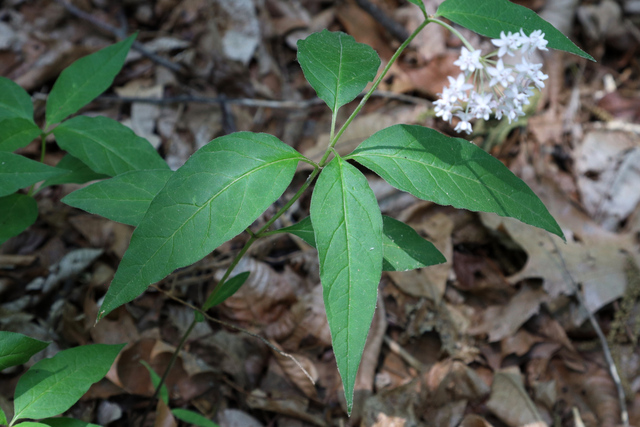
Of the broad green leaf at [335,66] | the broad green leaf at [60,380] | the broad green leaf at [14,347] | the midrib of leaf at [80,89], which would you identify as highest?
the broad green leaf at [335,66]

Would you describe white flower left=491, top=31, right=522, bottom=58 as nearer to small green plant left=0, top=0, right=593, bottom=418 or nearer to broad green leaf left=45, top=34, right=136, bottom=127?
small green plant left=0, top=0, right=593, bottom=418

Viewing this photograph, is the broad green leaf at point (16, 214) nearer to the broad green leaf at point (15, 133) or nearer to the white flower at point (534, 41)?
the broad green leaf at point (15, 133)

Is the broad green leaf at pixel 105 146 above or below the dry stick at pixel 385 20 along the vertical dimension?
below

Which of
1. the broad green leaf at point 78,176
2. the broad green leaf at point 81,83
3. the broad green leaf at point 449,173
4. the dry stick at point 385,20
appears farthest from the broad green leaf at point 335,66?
the dry stick at point 385,20

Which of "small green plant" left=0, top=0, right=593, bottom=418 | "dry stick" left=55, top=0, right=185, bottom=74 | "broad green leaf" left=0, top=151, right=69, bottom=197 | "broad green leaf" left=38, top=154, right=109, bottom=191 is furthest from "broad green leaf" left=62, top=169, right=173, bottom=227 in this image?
"dry stick" left=55, top=0, right=185, bottom=74

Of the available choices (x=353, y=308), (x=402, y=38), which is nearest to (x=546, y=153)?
(x=402, y=38)

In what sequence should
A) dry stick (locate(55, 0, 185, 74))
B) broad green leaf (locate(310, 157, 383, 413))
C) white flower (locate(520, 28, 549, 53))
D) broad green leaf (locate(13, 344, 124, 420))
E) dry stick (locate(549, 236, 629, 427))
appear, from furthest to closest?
dry stick (locate(55, 0, 185, 74)) < dry stick (locate(549, 236, 629, 427)) < broad green leaf (locate(13, 344, 124, 420)) < white flower (locate(520, 28, 549, 53)) < broad green leaf (locate(310, 157, 383, 413))

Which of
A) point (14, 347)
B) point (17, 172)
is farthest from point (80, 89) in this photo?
point (14, 347)
